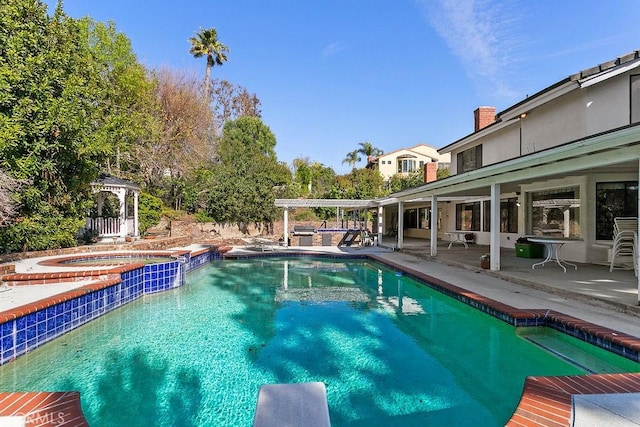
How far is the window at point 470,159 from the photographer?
16500mm

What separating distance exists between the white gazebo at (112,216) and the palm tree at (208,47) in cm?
1905

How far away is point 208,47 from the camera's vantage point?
3375cm

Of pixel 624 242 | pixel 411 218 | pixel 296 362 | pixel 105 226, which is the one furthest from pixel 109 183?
pixel 411 218

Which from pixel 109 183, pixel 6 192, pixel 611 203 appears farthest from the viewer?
pixel 109 183

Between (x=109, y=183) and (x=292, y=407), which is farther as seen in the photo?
(x=109, y=183)

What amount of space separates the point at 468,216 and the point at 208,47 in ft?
98.5

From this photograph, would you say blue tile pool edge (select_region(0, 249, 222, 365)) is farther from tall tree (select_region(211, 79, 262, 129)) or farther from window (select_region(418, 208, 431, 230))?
tall tree (select_region(211, 79, 262, 129))

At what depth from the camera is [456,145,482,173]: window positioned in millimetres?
16500

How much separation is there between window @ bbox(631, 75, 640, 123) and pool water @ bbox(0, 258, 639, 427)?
7502 millimetres

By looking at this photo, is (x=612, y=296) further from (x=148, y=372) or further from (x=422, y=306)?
(x=148, y=372)

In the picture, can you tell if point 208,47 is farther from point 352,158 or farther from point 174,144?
point 352,158

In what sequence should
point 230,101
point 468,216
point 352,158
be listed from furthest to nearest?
point 352,158 < point 230,101 < point 468,216

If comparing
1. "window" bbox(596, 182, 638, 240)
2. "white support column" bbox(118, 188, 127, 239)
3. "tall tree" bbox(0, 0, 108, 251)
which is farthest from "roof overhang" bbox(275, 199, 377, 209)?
"window" bbox(596, 182, 638, 240)

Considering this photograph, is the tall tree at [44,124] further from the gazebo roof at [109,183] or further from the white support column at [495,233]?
the white support column at [495,233]
